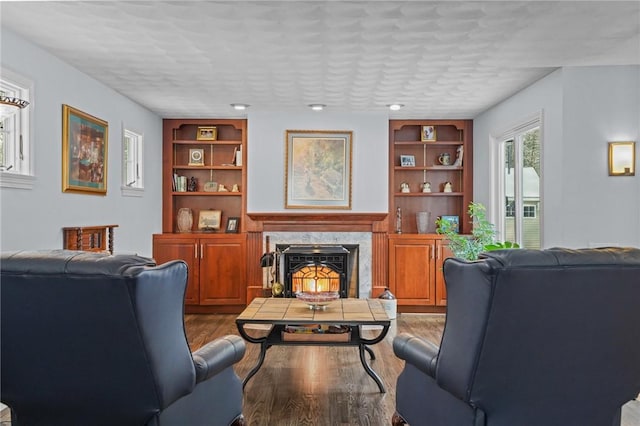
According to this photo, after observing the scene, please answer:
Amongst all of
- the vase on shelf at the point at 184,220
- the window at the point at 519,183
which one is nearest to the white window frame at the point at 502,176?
the window at the point at 519,183

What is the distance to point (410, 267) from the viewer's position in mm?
5801

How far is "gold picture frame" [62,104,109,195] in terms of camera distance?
12.3 feet

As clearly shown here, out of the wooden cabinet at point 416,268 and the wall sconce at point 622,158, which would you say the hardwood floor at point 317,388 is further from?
the wall sconce at point 622,158

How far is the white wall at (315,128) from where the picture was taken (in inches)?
227

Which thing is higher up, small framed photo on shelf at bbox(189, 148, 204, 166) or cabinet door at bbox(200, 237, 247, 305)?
small framed photo on shelf at bbox(189, 148, 204, 166)

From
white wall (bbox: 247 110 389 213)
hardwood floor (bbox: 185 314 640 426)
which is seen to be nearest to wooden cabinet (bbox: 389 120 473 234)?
white wall (bbox: 247 110 389 213)

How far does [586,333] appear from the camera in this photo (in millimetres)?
1824

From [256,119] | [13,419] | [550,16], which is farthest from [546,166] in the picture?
[13,419]

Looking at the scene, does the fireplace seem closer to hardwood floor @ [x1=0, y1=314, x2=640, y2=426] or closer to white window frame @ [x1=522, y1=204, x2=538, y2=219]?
hardwood floor @ [x1=0, y1=314, x2=640, y2=426]

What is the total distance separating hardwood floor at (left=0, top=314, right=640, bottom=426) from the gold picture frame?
66.8 inches

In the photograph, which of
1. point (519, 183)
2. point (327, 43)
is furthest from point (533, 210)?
point (327, 43)

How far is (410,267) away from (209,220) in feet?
8.53

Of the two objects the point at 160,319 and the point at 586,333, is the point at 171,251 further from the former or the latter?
the point at 586,333

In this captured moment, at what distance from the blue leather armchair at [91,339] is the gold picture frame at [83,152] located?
2.20 meters
